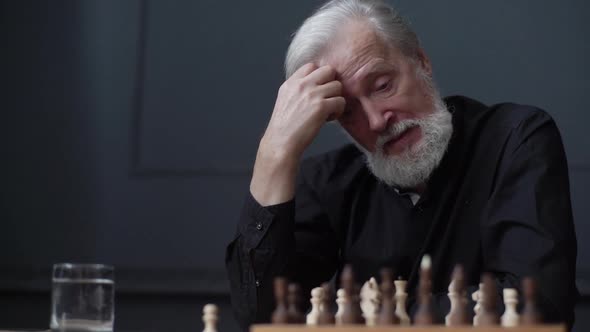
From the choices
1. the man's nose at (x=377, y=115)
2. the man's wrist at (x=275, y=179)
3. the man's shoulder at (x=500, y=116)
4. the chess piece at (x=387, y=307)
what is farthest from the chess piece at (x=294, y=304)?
the man's shoulder at (x=500, y=116)

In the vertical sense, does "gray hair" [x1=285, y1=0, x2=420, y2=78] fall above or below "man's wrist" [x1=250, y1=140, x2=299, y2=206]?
above

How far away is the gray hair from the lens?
241cm

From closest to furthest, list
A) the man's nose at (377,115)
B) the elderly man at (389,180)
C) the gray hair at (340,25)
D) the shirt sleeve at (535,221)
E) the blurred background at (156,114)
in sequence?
the shirt sleeve at (535,221), the elderly man at (389,180), the man's nose at (377,115), the gray hair at (340,25), the blurred background at (156,114)

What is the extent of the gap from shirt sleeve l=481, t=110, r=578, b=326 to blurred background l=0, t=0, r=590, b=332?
3.43 feet

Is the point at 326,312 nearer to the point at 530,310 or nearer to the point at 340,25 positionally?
the point at 530,310

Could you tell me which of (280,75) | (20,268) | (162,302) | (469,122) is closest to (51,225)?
(20,268)

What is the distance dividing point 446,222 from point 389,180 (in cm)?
17

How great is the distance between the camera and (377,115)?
89.4 inches

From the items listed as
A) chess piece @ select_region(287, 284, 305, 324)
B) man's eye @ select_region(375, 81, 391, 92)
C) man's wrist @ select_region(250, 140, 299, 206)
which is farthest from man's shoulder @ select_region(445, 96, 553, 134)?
chess piece @ select_region(287, 284, 305, 324)

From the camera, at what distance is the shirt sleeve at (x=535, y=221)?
1.94 metres

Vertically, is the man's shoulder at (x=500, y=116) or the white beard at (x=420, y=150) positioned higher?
the man's shoulder at (x=500, y=116)

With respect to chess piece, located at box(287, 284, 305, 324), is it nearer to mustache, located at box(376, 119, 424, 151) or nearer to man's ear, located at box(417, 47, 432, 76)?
mustache, located at box(376, 119, 424, 151)

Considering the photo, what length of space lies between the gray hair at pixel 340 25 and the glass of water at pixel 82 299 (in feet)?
3.32

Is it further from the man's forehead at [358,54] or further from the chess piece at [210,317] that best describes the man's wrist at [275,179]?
the chess piece at [210,317]
